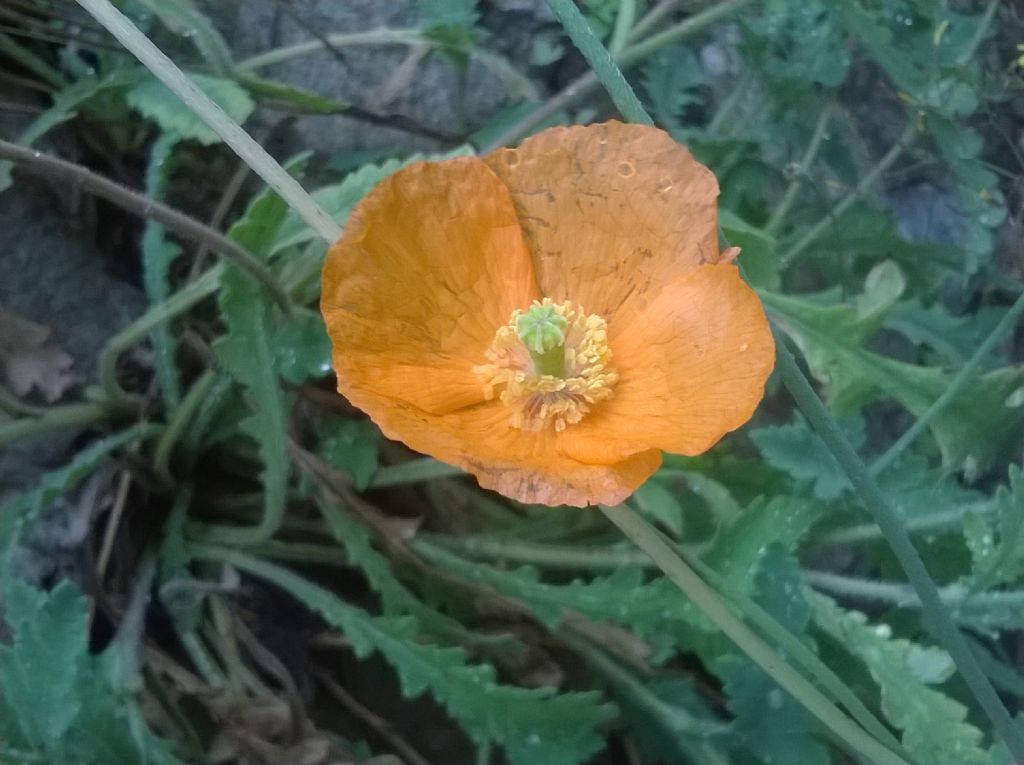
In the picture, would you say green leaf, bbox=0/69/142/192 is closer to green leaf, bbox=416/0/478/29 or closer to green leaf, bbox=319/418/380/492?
green leaf, bbox=416/0/478/29

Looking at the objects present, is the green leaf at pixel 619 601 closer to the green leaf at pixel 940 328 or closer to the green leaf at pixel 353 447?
the green leaf at pixel 353 447

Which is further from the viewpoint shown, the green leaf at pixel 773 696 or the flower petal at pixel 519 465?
the green leaf at pixel 773 696

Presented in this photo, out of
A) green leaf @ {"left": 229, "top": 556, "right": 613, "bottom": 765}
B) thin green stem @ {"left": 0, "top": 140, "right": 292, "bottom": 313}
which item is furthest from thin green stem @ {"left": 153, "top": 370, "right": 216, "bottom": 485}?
green leaf @ {"left": 229, "top": 556, "right": 613, "bottom": 765}

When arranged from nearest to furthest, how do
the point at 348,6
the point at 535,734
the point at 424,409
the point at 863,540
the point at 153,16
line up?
the point at 424,409, the point at 535,734, the point at 863,540, the point at 153,16, the point at 348,6

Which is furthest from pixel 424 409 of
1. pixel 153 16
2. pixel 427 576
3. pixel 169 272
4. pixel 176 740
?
pixel 153 16

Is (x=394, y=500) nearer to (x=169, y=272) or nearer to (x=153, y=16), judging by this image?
(x=169, y=272)

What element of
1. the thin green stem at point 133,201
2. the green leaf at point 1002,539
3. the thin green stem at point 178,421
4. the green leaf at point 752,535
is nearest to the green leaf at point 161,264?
the thin green stem at point 178,421
